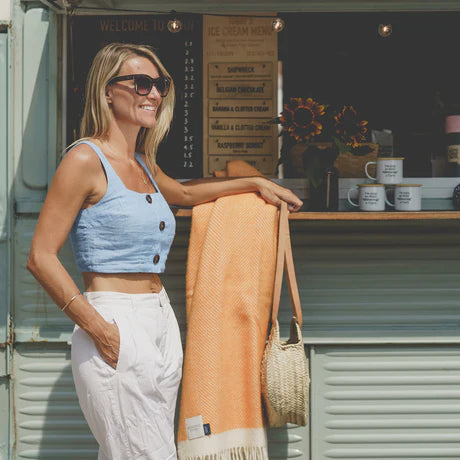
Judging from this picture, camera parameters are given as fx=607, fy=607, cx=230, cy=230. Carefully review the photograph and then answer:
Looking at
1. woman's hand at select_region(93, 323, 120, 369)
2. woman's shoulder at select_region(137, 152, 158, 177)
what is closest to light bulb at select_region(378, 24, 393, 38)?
woman's shoulder at select_region(137, 152, 158, 177)

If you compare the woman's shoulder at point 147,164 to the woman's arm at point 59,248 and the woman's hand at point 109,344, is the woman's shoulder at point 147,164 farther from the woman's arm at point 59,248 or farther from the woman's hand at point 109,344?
the woman's hand at point 109,344

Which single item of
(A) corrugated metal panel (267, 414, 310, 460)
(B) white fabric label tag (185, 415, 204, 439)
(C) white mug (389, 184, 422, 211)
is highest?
(C) white mug (389, 184, 422, 211)

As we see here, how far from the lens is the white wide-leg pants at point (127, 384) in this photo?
2.19 meters

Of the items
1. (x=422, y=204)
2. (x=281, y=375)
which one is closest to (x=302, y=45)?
(x=422, y=204)

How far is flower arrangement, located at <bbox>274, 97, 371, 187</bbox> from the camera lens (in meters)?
3.02

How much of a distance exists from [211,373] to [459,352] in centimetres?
137

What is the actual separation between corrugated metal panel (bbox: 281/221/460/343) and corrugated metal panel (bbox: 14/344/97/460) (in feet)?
3.96

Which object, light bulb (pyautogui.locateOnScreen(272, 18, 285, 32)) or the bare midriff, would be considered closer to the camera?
the bare midriff

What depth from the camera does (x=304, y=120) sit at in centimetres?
302

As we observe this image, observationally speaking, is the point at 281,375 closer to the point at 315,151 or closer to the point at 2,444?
A: the point at 315,151

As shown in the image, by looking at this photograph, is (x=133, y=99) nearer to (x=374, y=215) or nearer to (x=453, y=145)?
(x=374, y=215)

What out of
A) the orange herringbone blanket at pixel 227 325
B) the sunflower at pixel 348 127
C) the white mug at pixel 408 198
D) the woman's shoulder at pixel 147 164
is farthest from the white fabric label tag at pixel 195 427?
the sunflower at pixel 348 127

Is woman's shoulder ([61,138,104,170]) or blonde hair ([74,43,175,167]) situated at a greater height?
blonde hair ([74,43,175,167])

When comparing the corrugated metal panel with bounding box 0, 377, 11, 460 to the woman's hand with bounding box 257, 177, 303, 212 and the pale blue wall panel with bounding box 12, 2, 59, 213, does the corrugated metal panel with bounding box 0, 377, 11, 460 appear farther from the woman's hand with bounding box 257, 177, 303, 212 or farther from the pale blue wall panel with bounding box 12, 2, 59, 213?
the woman's hand with bounding box 257, 177, 303, 212
